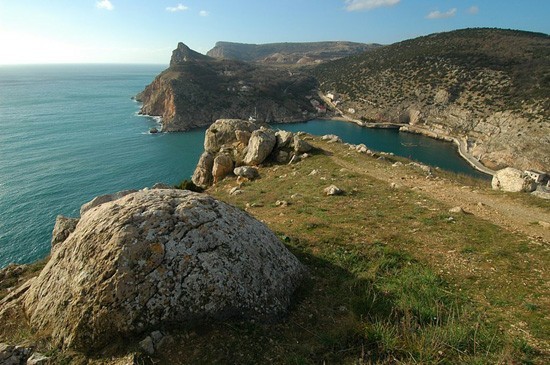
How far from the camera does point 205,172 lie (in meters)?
36.0

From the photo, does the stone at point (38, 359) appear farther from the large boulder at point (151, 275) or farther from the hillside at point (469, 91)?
the hillside at point (469, 91)

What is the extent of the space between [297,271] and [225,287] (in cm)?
314

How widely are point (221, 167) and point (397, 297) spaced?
27086 millimetres

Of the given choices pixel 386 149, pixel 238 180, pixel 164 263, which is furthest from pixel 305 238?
pixel 386 149

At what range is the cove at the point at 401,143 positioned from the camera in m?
79.8

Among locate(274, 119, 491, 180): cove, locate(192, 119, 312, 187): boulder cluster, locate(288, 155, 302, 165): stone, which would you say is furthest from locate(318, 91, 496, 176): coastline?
locate(288, 155, 302, 165): stone

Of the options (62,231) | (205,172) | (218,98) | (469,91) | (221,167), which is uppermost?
(469,91)

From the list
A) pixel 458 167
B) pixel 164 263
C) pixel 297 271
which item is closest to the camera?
pixel 164 263

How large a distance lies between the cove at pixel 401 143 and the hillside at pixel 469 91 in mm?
5947

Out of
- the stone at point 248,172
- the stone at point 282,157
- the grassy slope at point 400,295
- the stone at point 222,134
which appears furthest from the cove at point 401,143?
the grassy slope at point 400,295

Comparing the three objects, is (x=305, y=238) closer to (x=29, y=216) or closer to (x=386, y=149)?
(x=29, y=216)

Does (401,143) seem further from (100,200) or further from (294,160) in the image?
(100,200)

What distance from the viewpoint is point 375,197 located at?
20.3 m

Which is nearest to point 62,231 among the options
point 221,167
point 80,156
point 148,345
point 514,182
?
point 148,345
